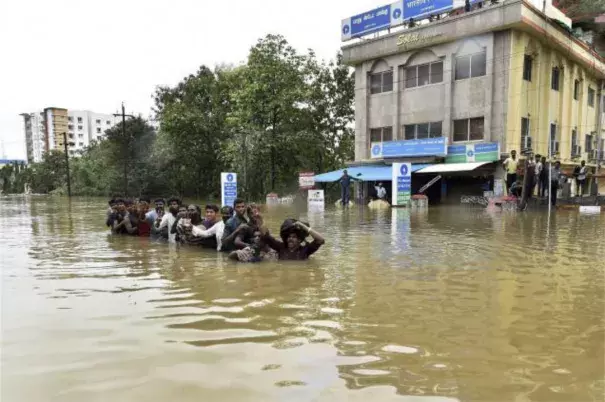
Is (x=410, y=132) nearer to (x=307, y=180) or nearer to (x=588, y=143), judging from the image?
(x=307, y=180)

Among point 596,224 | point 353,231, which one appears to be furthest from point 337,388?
point 596,224

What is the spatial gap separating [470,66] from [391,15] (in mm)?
5938

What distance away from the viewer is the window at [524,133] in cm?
2459

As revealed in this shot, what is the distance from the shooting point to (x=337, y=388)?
10.2ft

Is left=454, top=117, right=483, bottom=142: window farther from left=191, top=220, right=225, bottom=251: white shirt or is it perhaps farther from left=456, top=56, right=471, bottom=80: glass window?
left=191, top=220, right=225, bottom=251: white shirt

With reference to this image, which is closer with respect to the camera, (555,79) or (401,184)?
(401,184)

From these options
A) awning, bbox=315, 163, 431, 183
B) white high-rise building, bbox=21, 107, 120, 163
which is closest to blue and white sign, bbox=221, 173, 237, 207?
awning, bbox=315, 163, 431, 183

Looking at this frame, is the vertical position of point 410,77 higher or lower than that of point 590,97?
higher

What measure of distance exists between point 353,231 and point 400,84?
1768 cm

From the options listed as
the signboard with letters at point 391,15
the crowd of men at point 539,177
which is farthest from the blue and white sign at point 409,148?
the signboard with letters at point 391,15

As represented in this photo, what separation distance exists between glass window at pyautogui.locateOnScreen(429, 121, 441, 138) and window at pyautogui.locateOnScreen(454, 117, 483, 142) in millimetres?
950

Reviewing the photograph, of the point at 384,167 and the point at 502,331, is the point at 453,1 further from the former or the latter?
the point at 502,331

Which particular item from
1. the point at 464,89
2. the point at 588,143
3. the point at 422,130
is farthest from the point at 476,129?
the point at 588,143

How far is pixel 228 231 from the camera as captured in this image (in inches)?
330
